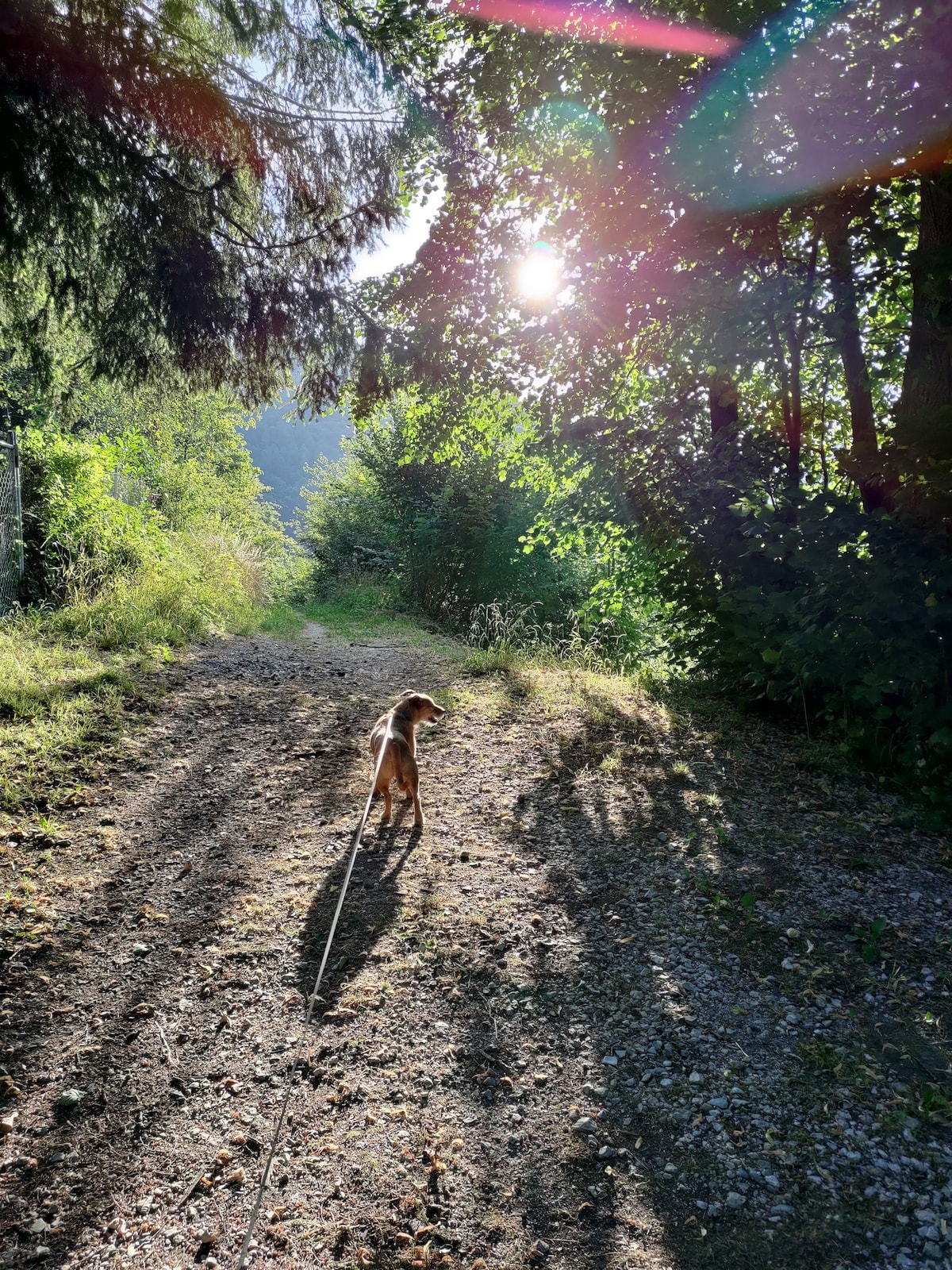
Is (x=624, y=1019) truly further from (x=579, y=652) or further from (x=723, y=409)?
(x=579, y=652)

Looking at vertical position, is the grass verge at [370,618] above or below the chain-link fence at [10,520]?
below

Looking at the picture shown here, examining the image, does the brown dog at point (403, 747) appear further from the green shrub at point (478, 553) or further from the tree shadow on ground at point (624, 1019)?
the green shrub at point (478, 553)

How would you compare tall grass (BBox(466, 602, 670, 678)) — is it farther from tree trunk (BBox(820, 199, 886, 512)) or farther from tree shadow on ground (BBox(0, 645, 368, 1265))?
tree shadow on ground (BBox(0, 645, 368, 1265))

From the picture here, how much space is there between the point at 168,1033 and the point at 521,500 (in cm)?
1328

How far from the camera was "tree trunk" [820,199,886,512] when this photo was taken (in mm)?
4242

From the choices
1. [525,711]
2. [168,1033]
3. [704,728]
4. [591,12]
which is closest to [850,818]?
[704,728]

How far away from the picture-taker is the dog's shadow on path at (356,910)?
2.77m

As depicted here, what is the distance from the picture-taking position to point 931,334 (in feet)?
12.9

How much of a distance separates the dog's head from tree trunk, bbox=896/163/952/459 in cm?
317

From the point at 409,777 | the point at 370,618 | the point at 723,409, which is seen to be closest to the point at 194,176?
the point at 409,777

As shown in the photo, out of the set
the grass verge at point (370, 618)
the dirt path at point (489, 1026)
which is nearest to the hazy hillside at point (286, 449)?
the grass verge at point (370, 618)

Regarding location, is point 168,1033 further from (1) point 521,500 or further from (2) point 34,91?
(1) point 521,500

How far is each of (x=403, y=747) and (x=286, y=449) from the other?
122565mm

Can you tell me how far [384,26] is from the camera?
4.84m
